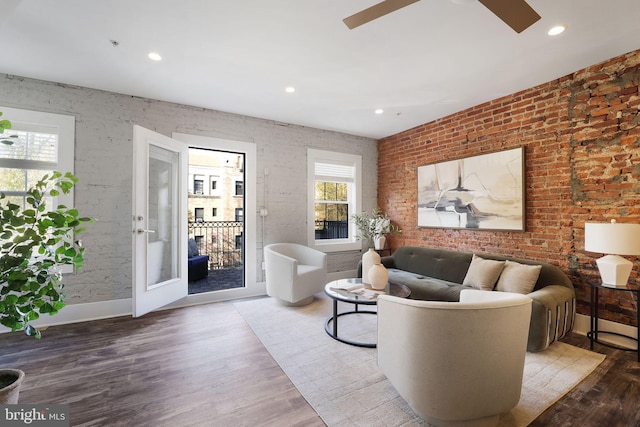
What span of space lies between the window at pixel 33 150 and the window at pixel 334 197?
3.22 meters

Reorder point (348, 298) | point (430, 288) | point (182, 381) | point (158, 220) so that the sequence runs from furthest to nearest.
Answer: point (158, 220)
point (430, 288)
point (348, 298)
point (182, 381)

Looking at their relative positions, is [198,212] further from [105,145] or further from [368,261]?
[368,261]

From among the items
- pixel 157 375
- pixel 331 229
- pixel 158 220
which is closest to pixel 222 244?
pixel 331 229

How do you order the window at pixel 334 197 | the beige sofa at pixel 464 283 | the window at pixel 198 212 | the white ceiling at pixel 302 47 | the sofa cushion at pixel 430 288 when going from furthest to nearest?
the window at pixel 198 212, the window at pixel 334 197, the sofa cushion at pixel 430 288, the beige sofa at pixel 464 283, the white ceiling at pixel 302 47

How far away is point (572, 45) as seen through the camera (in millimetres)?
2475

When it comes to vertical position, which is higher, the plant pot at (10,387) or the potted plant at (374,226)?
the potted plant at (374,226)

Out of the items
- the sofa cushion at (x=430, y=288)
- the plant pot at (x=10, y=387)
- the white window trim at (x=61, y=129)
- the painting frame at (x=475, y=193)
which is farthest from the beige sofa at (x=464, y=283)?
the white window trim at (x=61, y=129)

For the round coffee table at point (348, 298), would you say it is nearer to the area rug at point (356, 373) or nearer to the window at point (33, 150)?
the area rug at point (356, 373)

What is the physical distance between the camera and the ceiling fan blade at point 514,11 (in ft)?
5.18

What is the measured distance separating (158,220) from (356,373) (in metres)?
2.88

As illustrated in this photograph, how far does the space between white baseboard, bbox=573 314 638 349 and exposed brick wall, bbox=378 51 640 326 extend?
6 cm

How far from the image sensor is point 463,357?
144 cm

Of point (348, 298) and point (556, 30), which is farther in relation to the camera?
point (348, 298)

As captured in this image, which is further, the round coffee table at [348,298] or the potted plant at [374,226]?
the potted plant at [374,226]
